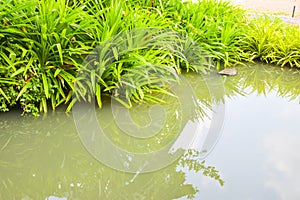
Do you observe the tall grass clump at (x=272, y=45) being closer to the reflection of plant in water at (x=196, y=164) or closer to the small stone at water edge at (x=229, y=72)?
the small stone at water edge at (x=229, y=72)

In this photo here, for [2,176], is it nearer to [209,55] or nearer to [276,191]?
[276,191]

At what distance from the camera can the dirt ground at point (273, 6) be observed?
664 cm

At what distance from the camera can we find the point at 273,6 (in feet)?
24.0

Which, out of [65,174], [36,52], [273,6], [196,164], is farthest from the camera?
[273,6]

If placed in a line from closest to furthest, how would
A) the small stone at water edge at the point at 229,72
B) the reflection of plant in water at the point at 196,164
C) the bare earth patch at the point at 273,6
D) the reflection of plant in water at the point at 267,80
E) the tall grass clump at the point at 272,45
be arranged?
the reflection of plant in water at the point at 196,164
the reflection of plant in water at the point at 267,80
the small stone at water edge at the point at 229,72
the tall grass clump at the point at 272,45
the bare earth patch at the point at 273,6

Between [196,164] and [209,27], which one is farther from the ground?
[209,27]

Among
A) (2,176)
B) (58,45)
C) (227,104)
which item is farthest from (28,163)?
(227,104)

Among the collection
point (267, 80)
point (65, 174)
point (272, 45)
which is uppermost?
point (272, 45)

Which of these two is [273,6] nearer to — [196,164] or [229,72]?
[229,72]

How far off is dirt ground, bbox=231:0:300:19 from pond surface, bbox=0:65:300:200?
4.41 m

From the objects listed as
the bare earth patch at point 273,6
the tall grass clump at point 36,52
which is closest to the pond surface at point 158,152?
the tall grass clump at point 36,52

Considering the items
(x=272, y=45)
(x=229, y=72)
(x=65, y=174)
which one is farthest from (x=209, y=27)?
(x=65, y=174)

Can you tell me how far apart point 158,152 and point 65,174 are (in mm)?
597

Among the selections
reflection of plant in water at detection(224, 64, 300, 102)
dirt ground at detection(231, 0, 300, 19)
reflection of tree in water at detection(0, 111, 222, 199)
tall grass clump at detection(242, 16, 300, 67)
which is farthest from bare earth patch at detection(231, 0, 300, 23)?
reflection of tree in water at detection(0, 111, 222, 199)
